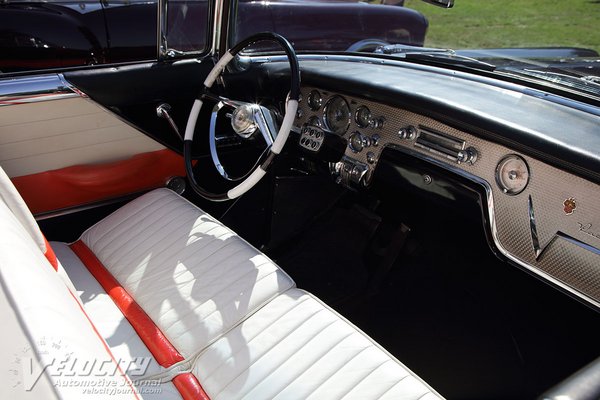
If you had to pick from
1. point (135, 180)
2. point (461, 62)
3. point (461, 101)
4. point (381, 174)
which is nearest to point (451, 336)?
point (381, 174)

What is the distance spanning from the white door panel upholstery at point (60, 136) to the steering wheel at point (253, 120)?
0.47 m

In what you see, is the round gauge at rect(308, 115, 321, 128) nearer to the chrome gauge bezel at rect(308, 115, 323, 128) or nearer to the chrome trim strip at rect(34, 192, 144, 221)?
the chrome gauge bezel at rect(308, 115, 323, 128)

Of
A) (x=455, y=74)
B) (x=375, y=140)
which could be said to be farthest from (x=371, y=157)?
(x=455, y=74)

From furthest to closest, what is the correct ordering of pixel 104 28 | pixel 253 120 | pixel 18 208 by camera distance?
1. pixel 104 28
2. pixel 253 120
3. pixel 18 208

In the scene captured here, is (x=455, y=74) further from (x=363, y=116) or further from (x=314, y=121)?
(x=314, y=121)

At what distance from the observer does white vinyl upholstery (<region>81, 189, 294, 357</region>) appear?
149cm

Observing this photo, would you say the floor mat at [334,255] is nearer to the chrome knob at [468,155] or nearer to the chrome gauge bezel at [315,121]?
the chrome gauge bezel at [315,121]

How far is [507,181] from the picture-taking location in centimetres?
163

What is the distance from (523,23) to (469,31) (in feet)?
1.07

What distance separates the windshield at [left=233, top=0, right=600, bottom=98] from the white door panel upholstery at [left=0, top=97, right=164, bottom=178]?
2.20ft

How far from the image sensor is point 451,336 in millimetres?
2053

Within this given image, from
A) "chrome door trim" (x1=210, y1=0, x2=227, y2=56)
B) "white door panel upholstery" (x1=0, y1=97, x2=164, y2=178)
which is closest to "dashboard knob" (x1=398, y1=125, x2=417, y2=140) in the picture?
"chrome door trim" (x1=210, y1=0, x2=227, y2=56)

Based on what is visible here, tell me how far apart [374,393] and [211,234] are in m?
0.79

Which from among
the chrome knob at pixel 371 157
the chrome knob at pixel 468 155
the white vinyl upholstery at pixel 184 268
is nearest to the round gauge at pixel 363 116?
the chrome knob at pixel 371 157
